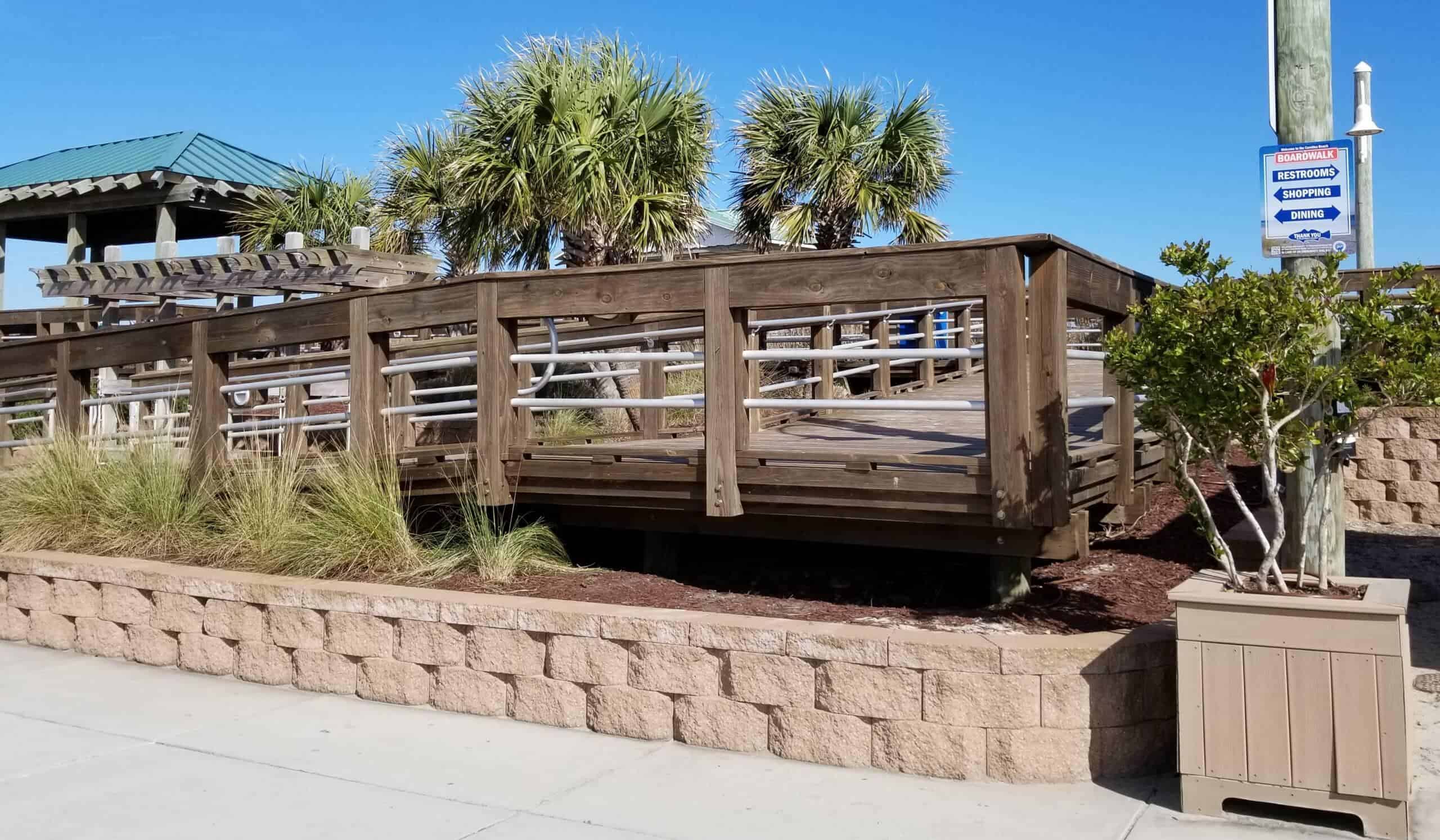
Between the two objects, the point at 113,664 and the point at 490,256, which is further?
the point at 490,256

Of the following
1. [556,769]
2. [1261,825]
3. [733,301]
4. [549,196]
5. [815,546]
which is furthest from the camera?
Result: [549,196]

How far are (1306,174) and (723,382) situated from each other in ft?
9.41

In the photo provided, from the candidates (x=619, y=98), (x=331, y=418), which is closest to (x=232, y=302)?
(x=619, y=98)

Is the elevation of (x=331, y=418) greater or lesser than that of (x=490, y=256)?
lesser

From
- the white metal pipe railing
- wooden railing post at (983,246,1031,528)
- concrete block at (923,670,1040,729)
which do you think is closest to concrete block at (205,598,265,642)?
the white metal pipe railing

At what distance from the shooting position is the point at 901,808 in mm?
4605

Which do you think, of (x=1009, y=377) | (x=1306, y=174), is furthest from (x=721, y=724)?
(x=1306, y=174)

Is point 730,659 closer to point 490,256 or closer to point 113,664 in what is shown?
point 113,664

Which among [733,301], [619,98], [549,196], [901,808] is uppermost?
[619,98]

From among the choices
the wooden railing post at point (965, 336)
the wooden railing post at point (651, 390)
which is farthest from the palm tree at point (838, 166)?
the wooden railing post at point (651, 390)

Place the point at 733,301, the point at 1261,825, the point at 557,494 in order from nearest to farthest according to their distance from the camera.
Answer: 1. the point at 1261,825
2. the point at 733,301
3. the point at 557,494

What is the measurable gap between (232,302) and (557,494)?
929 cm

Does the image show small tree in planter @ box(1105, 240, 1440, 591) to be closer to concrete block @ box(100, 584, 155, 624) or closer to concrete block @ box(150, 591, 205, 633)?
concrete block @ box(150, 591, 205, 633)

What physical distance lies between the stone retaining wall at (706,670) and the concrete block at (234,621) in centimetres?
1
